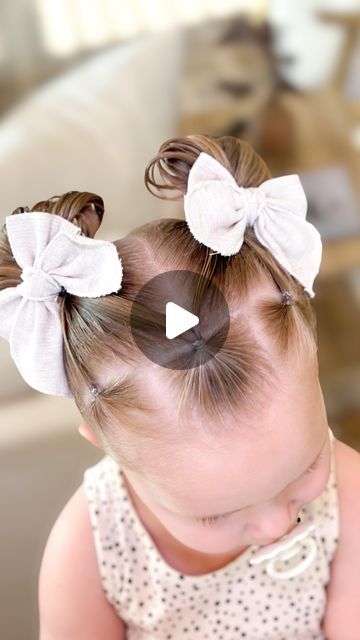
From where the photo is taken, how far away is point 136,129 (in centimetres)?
95

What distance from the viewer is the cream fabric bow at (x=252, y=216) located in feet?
1.49

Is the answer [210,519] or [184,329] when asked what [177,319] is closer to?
[184,329]

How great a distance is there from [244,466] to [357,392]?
1.97 feet

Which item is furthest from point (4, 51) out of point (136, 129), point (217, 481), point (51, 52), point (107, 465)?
point (217, 481)

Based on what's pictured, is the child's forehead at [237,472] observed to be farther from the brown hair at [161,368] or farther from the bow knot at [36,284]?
the bow knot at [36,284]

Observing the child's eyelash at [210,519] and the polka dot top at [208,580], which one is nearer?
the child's eyelash at [210,519]

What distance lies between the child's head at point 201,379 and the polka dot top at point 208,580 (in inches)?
4.9

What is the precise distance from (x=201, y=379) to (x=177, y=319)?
4 centimetres

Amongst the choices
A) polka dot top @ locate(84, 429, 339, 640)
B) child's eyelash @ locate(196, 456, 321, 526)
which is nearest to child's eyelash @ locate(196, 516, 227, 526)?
child's eyelash @ locate(196, 456, 321, 526)

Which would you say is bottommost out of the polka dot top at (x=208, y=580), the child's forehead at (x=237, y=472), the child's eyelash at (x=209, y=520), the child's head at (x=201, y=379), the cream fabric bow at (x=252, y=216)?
the polka dot top at (x=208, y=580)

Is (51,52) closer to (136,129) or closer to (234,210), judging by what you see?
(136,129)

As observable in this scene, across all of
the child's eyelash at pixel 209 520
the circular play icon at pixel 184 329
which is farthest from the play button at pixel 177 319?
the child's eyelash at pixel 209 520

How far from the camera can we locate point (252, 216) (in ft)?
1.61

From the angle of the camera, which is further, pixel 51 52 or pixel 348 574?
pixel 51 52
